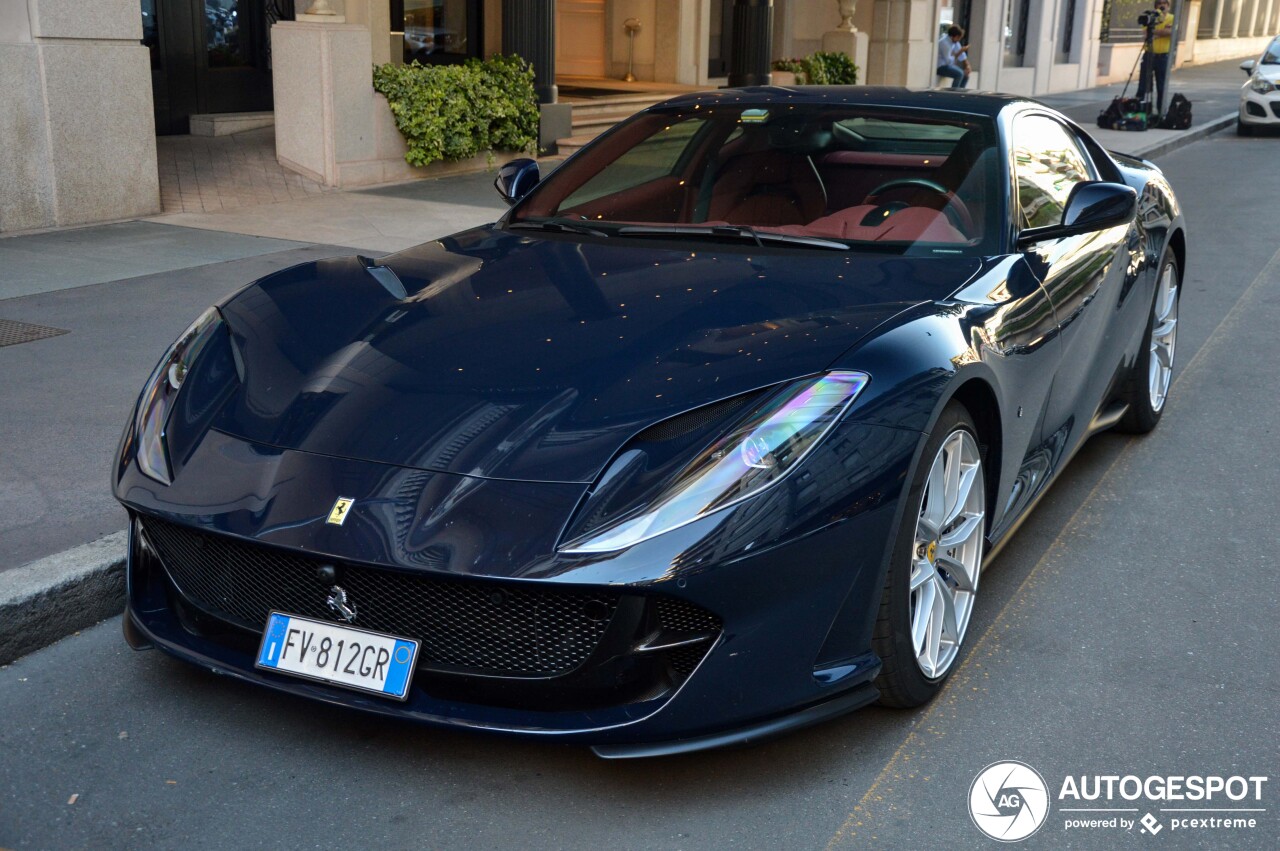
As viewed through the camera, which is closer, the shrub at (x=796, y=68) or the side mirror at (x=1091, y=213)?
the side mirror at (x=1091, y=213)

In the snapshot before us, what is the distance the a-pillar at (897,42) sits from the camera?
A: 947 inches

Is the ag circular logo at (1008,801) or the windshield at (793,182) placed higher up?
the windshield at (793,182)

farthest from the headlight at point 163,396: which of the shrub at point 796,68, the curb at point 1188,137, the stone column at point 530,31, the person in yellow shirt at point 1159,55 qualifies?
the person in yellow shirt at point 1159,55

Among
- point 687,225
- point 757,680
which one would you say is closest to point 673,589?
point 757,680

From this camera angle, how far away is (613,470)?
2.80 meters

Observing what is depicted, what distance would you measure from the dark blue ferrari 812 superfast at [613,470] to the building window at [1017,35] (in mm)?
28743

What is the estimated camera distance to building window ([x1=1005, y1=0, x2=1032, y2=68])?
30750 mm

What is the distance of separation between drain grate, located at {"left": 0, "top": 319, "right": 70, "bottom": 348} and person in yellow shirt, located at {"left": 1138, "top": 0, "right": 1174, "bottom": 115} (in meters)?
Answer: 18.3

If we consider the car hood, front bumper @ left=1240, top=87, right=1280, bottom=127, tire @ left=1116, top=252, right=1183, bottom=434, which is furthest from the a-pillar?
the car hood

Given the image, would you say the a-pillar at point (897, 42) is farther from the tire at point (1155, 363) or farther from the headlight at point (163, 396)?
the headlight at point (163, 396)

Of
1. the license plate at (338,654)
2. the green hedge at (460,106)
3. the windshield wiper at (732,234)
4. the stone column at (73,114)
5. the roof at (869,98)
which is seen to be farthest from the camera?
the green hedge at (460,106)

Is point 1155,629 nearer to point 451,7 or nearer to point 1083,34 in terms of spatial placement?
point 451,7

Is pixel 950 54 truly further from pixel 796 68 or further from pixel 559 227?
pixel 559 227

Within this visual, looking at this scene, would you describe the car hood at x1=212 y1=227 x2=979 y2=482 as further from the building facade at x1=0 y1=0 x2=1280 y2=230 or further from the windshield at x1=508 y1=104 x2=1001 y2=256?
the building facade at x1=0 y1=0 x2=1280 y2=230
